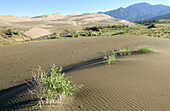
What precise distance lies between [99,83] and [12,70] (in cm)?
518

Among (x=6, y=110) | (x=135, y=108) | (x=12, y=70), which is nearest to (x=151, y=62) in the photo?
(x=135, y=108)

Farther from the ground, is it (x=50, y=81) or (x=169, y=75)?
(x=50, y=81)

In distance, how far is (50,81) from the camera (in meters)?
2.96

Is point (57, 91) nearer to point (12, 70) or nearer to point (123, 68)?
point (123, 68)

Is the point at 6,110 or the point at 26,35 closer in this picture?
the point at 6,110

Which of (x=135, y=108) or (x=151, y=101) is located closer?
(x=135, y=108)

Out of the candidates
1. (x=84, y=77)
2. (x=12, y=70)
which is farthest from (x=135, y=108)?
(x=12, y=70)

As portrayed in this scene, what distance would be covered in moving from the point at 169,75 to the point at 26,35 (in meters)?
Answer: 28.9

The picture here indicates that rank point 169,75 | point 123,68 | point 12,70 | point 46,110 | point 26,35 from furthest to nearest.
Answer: point 26,35 < point 12,70 < point 123,68 < point 169,75 < point 46,110

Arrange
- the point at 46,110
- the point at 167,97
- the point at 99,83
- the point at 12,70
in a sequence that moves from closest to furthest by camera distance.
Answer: the point at 46,110
the point at 167,97
the point at 99,83
the point at 12,70

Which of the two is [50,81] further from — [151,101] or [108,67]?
[108,67]

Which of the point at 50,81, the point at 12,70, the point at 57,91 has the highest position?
the point at 50,81

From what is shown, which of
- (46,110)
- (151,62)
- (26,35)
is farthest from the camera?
(26,35)

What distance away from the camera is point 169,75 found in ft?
15.0
